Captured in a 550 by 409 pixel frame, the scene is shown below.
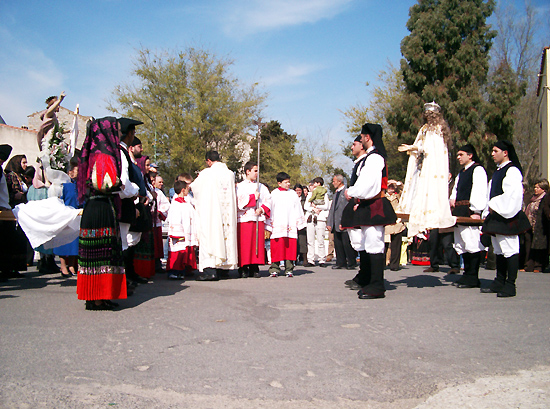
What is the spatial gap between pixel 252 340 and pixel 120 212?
265 cm

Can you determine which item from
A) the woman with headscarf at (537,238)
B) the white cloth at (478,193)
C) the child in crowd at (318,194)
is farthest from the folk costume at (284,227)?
the woman with headscarf at (537,238)

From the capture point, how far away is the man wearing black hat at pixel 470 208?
25.4 feet

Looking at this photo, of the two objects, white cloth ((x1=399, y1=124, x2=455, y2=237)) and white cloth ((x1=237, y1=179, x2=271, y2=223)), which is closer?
white cloth ((x1=399, y1=124, x2=455, y2=237))

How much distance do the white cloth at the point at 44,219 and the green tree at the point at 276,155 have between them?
112 ft

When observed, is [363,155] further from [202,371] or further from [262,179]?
[262,179]

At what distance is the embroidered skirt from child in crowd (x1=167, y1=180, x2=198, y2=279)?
3503 millimetres

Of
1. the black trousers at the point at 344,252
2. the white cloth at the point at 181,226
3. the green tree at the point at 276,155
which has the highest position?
the green tree at the point at 276,155

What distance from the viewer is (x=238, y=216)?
9.80m

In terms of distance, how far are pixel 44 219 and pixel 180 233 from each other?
2763 millimetres

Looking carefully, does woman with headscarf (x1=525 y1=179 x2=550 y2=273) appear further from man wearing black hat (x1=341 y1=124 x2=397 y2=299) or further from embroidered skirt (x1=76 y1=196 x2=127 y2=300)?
embroidered skirt (x1=76 y1=196 x2=127 y2=300)

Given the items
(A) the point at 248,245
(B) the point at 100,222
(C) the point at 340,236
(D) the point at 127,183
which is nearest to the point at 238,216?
(A) the point at 248,245

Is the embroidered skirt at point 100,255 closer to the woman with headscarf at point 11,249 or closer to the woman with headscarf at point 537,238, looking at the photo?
the woman with headscarf at point 11,249

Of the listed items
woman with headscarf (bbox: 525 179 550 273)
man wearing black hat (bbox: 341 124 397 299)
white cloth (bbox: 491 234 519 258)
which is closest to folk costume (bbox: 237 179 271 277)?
man wearing black hat (bbox: 341 124 397 299)

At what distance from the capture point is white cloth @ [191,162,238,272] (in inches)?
356
